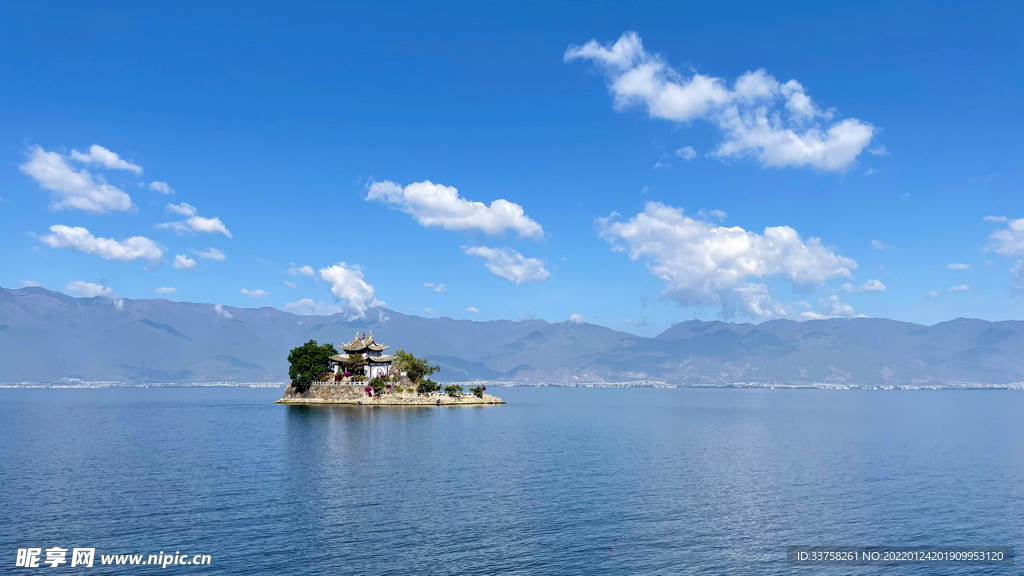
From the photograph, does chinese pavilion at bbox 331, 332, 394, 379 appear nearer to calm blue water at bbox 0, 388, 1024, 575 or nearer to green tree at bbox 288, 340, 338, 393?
green tree at bbox 288, 340, 338, 393

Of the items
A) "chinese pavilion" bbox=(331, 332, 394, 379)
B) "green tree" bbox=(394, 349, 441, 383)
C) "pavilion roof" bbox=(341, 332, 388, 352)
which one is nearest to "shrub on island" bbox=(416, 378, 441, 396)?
"green tree" bbox=(394, 349, 441, 383)

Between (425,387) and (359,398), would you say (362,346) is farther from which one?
(425,387)

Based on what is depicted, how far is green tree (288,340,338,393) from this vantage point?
190850mm

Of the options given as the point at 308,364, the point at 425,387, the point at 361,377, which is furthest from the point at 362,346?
the point at 425,387

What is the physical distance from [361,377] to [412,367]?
15.8m

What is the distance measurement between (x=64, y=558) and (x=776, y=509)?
55.0m

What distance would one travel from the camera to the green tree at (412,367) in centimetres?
18825

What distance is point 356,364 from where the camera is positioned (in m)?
189

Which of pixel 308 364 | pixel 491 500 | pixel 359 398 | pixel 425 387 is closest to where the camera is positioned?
pixel 491 500

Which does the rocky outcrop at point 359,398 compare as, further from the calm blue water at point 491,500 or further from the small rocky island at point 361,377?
the calm blue water at point 491,500

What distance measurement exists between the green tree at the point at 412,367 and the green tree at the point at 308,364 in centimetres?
2058

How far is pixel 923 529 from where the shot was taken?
5009 centimetres

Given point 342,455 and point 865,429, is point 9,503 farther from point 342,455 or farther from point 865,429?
point 865,429

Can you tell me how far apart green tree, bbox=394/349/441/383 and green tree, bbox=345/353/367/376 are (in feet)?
32.3
